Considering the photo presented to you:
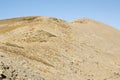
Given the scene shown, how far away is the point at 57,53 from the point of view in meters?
36.9

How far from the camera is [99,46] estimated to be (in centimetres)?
4634

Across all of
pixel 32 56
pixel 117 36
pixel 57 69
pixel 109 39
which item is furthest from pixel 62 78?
pixel 117 36

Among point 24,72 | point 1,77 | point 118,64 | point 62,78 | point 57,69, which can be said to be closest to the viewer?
point 1,77

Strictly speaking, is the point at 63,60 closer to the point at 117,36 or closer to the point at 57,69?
the point at 57,69

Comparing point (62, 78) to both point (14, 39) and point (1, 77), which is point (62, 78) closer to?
point (1, 77)

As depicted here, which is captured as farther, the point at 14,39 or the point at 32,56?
the point at 14,39

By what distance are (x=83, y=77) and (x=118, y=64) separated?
34.6 ft

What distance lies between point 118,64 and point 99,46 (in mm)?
5799

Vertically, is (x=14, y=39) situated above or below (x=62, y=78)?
above

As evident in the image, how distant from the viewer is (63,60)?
3556 cm

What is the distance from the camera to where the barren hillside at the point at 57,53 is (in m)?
26.5

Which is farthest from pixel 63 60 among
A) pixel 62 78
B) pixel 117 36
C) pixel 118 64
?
pixel 117 36

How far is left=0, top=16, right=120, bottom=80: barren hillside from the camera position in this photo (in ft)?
87.1

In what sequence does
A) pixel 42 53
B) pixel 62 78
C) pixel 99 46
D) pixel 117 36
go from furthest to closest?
1. pixel 117 36
2. pixel 99 46
3. pixel 42 53
4. pixel 62 78
